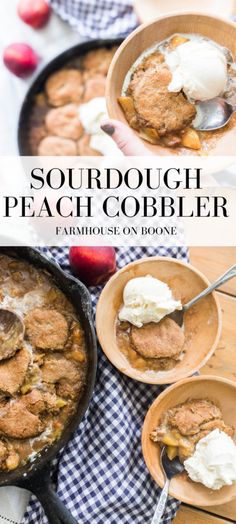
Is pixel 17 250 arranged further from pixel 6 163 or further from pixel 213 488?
pixel 213 488

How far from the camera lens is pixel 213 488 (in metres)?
2.11

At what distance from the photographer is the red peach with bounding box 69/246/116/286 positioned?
2.13 metres

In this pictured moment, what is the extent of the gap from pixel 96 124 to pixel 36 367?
823 mm

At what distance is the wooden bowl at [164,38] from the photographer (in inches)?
83.0

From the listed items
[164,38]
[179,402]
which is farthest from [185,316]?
[164,38]

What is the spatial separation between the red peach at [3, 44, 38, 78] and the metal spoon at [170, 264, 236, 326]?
911mm

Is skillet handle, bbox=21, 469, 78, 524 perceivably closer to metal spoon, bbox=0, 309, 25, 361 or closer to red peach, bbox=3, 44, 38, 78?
metal spoon, bbox=0, 309, 25, 361

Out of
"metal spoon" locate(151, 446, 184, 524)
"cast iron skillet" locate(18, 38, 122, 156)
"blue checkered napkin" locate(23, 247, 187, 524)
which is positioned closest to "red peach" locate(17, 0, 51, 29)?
"cast iron skillet" locate(18, 38, 122, 156)

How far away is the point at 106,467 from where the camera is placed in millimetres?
2193

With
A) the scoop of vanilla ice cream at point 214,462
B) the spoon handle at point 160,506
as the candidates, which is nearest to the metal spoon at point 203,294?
the scoop of vanilla ice cream at point 214,462

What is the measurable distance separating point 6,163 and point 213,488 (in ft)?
3.74

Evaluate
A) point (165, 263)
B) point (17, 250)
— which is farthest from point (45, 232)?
point (165, 263)

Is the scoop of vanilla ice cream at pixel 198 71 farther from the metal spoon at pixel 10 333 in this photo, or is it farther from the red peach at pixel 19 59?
the metal spoon at pixel 10 333

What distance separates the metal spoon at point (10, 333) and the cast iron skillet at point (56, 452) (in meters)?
0.16
